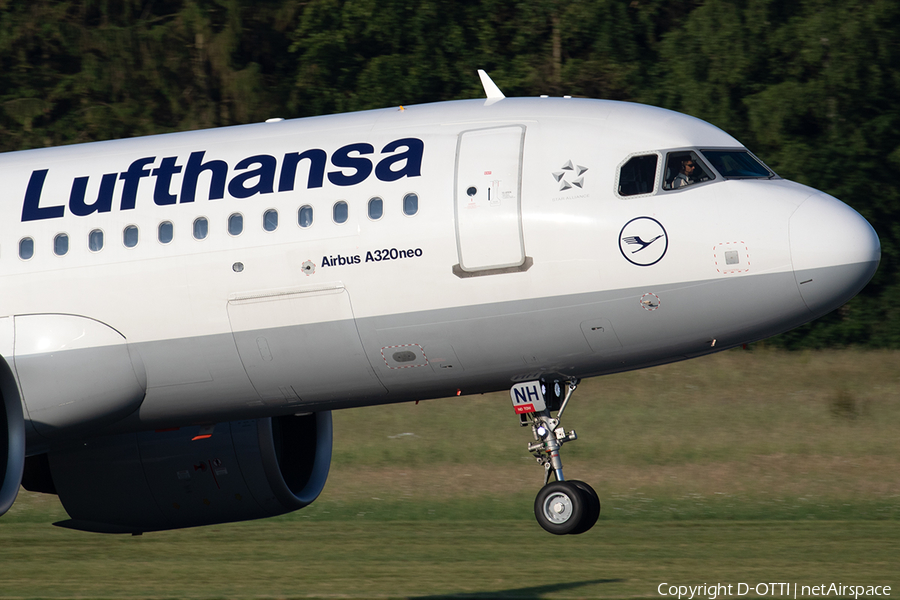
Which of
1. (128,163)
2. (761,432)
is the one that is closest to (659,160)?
(128,163)

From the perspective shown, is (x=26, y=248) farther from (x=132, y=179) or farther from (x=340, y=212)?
(x=340, y=212)

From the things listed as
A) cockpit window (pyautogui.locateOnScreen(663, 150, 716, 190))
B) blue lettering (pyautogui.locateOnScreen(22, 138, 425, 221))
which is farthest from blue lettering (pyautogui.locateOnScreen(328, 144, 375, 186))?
cockpit window (pyautogui.locateOnScreen(663, 150, 716, 190))

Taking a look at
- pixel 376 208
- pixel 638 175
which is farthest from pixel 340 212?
pixel 638 175

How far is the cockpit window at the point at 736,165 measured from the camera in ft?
40.7

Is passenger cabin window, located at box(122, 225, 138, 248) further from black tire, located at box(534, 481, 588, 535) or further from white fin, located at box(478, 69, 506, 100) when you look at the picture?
black tire, located at box(534, 481, 588, 535)

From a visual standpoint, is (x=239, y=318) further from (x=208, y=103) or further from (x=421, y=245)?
(x=208, y=103)

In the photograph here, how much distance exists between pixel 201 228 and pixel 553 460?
442 cm

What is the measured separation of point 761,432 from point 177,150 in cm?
1540

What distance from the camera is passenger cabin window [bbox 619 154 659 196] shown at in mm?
12305

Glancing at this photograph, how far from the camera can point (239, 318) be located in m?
12.9

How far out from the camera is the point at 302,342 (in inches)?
505

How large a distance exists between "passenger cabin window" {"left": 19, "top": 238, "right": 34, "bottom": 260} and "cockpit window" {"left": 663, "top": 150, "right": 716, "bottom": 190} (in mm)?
6848

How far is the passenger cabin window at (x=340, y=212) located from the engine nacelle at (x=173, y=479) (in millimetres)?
3784

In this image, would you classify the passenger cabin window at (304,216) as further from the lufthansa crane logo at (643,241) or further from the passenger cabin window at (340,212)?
the lufthansa crane logo at (643,241)
